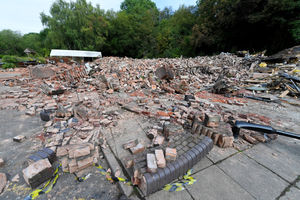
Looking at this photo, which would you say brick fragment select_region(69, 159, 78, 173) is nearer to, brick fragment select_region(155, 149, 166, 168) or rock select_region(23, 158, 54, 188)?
rock select_region(23, 158, 54, 188)

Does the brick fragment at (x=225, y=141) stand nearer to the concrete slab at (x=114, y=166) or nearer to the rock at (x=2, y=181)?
the concrete slab at (x=114, y=166)

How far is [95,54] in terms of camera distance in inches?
640

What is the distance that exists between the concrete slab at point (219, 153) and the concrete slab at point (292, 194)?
0.64 m

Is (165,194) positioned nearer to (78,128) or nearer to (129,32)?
(78,128)

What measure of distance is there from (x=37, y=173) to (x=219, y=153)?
2.55m

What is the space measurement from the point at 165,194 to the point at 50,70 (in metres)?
8.52

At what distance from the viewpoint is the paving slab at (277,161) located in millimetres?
1576

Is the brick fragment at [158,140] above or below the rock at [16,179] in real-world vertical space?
above

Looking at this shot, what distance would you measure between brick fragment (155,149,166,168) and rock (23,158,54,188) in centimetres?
140

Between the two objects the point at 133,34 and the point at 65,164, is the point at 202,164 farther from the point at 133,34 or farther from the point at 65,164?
the point at 133,34

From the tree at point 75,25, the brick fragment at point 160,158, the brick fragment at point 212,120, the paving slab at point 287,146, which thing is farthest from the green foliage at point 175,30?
the brick fragment at point 160,158

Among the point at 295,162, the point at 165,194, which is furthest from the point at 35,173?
the point at 295,162

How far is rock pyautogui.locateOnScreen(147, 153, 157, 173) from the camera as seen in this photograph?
4.35 feet

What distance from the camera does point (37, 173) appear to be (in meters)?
1.38
